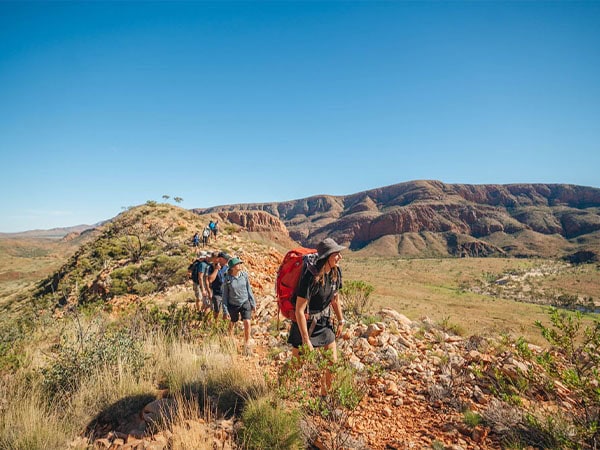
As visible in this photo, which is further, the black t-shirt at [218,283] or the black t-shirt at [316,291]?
the black t-shirt at [218,283]

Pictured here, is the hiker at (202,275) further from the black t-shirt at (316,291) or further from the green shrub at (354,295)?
the black t-shirt at (316,291)

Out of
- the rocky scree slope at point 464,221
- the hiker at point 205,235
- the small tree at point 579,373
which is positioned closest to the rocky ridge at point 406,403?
the small tree at point 579,373

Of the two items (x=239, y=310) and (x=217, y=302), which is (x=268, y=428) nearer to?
(x=239, y=310)

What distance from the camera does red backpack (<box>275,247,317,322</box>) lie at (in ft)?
9.83

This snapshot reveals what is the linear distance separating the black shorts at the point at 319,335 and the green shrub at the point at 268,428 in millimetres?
641

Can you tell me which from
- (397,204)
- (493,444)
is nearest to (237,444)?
(493,444)

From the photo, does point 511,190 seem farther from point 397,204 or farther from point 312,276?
point 312,276

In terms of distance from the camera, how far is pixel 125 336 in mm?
4086

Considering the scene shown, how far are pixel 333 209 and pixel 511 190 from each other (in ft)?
295

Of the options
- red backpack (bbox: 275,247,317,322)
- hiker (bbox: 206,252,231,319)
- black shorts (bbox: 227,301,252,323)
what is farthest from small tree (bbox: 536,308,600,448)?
hiker (bbox: 206,252,231,319)

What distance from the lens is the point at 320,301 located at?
9.97ft

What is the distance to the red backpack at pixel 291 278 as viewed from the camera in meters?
3.00

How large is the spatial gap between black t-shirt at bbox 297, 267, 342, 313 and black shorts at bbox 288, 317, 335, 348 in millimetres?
184

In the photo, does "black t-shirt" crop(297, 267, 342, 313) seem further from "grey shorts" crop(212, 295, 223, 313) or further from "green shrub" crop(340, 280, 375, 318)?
"green shrub" crop(340, 280, 375, 318)
